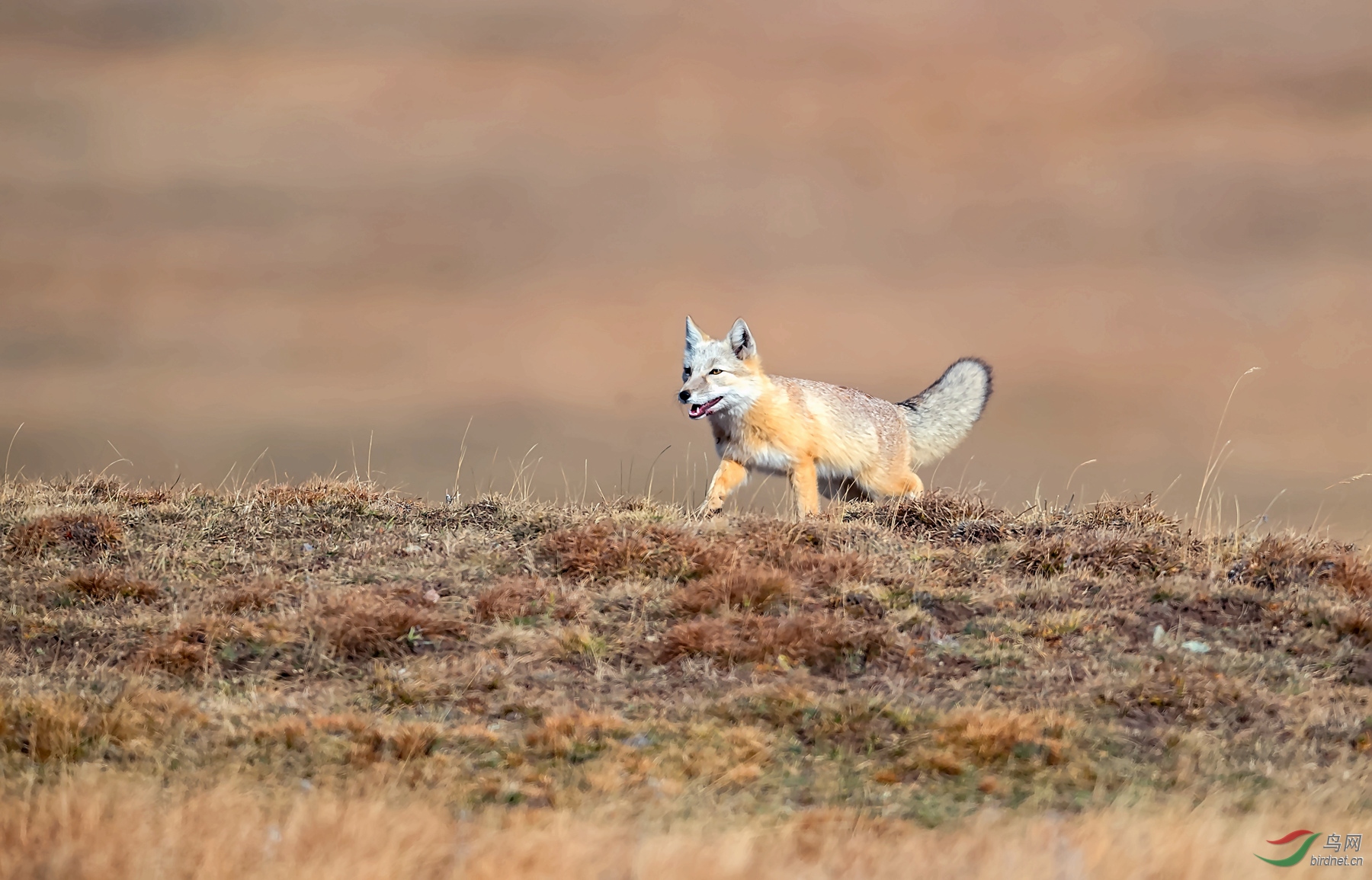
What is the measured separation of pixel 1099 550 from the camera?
10.6m

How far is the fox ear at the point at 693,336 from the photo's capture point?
13834mm

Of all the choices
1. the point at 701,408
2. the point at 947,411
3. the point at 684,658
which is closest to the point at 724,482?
the point at 701,408

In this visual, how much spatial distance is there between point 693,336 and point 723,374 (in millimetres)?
816

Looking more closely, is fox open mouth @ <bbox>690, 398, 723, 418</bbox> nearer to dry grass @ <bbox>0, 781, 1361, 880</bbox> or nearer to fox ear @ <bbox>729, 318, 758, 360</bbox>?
fox ear @ <bbox>729, 318, 758, 360</bbox>

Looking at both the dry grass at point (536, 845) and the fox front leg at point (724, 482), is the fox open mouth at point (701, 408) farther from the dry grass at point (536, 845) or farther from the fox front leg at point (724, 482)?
the dry grass at point (536, 845)

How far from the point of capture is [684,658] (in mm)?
8336

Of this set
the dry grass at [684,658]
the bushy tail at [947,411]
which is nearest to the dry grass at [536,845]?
the dry grass at [684,658]

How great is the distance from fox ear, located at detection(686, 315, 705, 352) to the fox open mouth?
0.87 meters

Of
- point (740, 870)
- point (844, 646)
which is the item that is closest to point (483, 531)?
point (844, 646)

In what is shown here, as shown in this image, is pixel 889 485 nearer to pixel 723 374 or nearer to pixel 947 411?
pixel 947 411

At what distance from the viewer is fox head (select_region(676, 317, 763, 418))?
1317 cm

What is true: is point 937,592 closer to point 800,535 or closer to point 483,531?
point 800,535

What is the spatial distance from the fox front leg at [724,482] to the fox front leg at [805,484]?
0.60 metres

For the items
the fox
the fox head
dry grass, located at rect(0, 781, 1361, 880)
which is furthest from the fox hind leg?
dry grass, located at rect(0, 781, 1361, 880)
